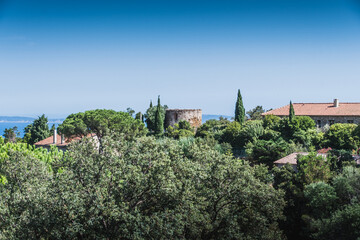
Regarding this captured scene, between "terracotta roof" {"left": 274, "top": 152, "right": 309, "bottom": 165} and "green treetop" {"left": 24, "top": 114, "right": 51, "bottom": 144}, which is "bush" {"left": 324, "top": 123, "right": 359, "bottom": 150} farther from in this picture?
"green treetop" {"left": 24, "top": 114, "right": 51, "bottom": 144}

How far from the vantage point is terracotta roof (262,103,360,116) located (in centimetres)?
5518

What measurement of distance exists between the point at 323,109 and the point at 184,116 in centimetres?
2227

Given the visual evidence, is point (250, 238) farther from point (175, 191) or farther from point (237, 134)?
point (237, 134)

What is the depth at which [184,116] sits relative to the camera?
6581 centimetres

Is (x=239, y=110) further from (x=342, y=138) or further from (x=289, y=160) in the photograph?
(x=289, y=160)

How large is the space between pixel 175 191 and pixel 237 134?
35.4 m

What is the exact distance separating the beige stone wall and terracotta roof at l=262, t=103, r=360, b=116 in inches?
523

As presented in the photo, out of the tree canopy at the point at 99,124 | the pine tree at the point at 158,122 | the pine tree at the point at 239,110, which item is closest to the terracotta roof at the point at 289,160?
the tree canopy at the point at 99,124

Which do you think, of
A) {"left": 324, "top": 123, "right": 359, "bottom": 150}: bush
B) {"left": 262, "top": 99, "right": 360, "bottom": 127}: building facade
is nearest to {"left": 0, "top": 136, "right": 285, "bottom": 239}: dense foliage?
{"left": 324, "top": 123, "right": 359, "bottom": 150}: bush

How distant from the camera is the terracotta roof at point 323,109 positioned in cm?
5518

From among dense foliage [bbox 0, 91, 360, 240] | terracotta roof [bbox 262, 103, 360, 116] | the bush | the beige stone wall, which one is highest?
terracotta roof [bbox 262, 103, 360, 116]

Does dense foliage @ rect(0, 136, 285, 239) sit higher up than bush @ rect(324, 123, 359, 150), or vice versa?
bush @ rect(324, 123, 359, 150)

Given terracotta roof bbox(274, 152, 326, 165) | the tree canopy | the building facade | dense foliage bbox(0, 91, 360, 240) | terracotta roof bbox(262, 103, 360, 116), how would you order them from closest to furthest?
dense foliage bbox(0, 91, 360, 240) < terracotta roof bbox(274, 152, 326, 165) < the tree canopy < the building facade < terracotta roof bbox(262, 103, 360, 116)

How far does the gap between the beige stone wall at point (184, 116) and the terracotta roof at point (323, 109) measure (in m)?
13.3
